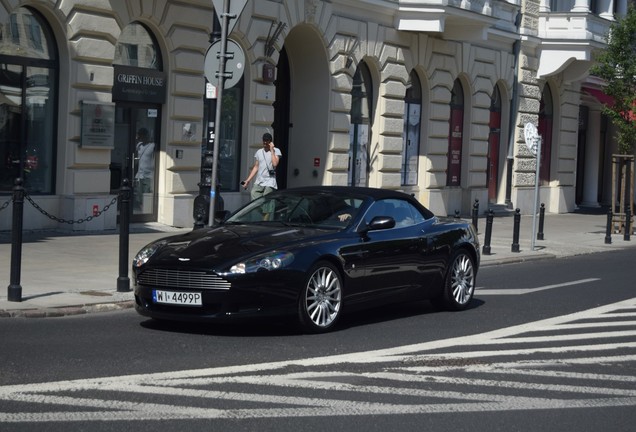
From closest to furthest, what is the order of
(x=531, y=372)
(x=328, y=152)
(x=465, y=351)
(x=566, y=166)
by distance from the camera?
(x=531, y=372)
(x=465, y=351)
(x=328, y=152)
(x=566, y=166)

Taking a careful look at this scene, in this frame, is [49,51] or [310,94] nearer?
[49,51]

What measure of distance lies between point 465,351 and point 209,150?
26.0 ft

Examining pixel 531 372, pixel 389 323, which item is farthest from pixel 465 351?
pixel 389 323

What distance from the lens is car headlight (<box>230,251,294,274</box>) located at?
10688 millimetres

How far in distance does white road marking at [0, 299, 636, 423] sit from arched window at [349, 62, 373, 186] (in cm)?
1845

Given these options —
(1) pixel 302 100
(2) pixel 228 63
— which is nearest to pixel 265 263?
(2) pixel 228 63

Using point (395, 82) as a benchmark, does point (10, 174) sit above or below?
below

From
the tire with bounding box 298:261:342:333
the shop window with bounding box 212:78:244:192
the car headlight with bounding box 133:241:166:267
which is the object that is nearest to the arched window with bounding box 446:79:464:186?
the shop window with bounding box 212:78:244:192

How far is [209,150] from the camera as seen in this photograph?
17609mm

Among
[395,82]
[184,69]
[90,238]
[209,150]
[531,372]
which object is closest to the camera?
[531,372]

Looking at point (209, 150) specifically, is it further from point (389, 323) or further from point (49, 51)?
point (389, 323)

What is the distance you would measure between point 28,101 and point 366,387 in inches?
517

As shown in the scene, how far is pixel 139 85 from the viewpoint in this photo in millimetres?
22156

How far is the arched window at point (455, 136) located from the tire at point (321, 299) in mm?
22744
